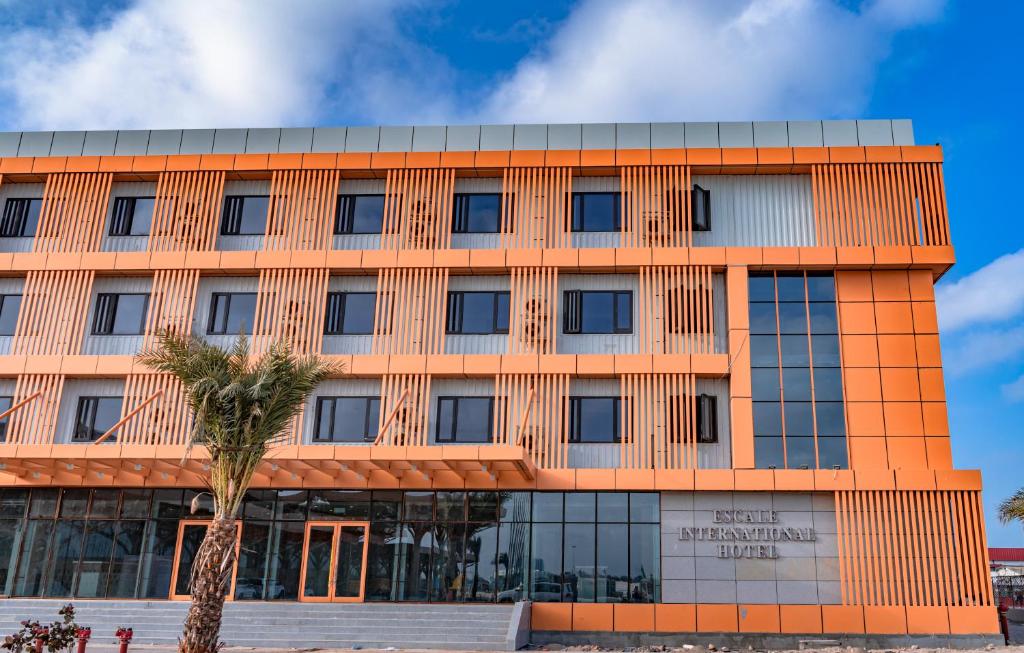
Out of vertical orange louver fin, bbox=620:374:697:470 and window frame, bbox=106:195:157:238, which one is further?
window frame, bbox=106:195:157:238

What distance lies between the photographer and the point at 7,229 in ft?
108

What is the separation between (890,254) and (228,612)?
22.2 metres

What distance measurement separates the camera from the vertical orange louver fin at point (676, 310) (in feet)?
95.9

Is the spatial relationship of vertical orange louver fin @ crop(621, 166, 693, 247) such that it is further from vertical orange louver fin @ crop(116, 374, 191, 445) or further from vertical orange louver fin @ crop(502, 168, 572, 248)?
vertical orange louver fin @ crop(116, 374, 191, 445)

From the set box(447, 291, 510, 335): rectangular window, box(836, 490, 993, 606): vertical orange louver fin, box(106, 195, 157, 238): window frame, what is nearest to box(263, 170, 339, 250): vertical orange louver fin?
box(106, 195, 157, 238): window frame

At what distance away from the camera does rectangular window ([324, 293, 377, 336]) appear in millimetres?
30516

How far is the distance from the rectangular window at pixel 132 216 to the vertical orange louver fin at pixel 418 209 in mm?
8312

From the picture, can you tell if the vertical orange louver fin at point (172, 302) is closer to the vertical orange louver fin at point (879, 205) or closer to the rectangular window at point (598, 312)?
the rectangular window at point (598, 312)

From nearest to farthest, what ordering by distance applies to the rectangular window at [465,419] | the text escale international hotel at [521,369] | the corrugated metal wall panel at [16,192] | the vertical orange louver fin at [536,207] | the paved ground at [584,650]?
the paved ground at [584,650] → the text escale international hotel at [521,369] → the rectangular window at [465,419] → the vertical orange louver fin at [536,207] → the corrugated metal wall panel at [16,192]

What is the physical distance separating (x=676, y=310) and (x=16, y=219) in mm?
22952

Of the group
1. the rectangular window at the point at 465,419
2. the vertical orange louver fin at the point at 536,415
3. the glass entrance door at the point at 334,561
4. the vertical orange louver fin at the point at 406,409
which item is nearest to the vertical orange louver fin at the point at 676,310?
the vertical orange louver fin at the point at 536,415

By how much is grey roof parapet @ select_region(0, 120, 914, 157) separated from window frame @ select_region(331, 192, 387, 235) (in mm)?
1519

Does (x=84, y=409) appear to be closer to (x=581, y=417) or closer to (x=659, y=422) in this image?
(x=581, y=417)

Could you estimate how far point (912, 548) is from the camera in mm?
26594
